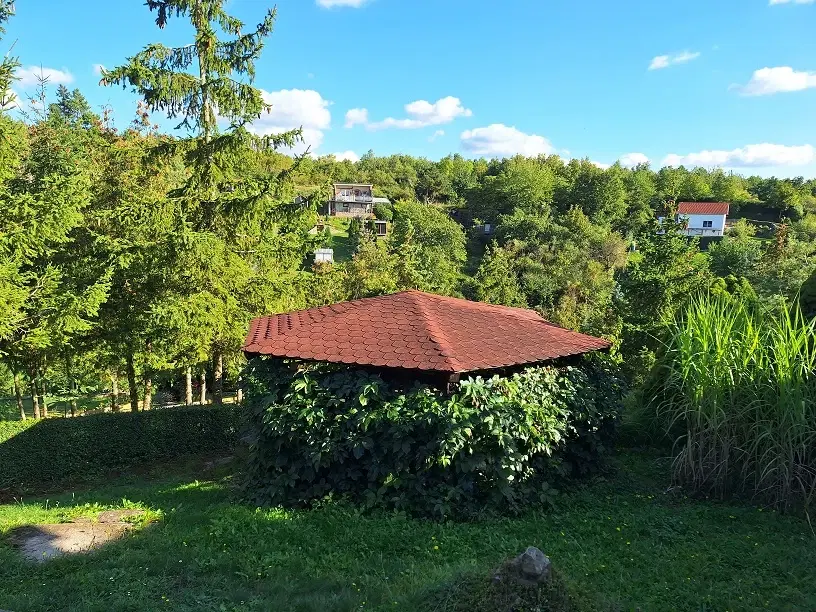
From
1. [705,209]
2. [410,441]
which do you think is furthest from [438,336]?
[705,209]

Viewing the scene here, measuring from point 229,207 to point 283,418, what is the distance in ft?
23.5

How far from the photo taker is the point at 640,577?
3.96 meters

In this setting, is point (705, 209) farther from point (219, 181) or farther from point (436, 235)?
point (219, 181)

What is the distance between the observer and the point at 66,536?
526 cm

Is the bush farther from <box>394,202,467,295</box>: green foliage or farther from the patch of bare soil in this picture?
<box>394,202,467,295</box>: green foliage

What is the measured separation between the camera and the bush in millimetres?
5262

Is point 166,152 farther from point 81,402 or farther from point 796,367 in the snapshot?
point 81,402

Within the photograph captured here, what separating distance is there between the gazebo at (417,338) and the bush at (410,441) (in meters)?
0.22

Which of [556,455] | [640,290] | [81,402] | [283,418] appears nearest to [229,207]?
[283,418]

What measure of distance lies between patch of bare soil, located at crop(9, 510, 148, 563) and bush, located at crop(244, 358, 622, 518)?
143 centimetres

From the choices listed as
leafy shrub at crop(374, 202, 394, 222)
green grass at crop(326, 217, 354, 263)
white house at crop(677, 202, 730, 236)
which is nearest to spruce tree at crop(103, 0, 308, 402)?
green grass at crop(326, 217, 354, 263)

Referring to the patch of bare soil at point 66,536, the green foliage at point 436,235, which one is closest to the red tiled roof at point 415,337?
the patch of bare soil at point 66,536

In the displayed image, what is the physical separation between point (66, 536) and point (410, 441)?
3.60m

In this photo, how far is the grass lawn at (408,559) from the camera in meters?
3.69
